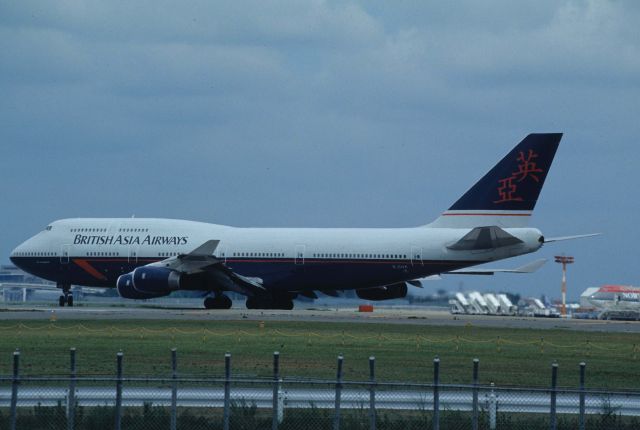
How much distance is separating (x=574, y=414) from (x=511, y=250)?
3627cm

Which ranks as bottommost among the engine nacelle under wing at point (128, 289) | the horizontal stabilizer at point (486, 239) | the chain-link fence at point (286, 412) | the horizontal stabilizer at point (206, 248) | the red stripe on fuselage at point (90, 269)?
the chain-link fence at point (286, 412)

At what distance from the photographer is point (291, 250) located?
63.7 metres

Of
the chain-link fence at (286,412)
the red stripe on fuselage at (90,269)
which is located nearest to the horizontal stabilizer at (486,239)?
the red stripe on fuselage at (90,269)

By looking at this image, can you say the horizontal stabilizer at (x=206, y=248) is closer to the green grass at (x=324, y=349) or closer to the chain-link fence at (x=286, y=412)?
the green grass at (x=324, y=349)

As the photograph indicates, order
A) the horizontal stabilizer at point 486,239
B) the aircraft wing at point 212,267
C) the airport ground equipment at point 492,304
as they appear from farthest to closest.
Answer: the airport ground equipment at point 492,304 < the aircraft wing at point 212,267 < the horizontal stabilizer at point 486,239

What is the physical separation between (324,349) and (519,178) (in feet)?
84.6

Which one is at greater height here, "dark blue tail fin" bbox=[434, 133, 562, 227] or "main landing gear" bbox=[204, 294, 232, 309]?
"dark blue tail fin" bbox=[434, 133, 562, 227]

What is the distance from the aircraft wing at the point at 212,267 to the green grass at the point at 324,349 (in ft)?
37.6

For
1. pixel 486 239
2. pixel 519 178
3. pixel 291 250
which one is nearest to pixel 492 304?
pixel 291 250

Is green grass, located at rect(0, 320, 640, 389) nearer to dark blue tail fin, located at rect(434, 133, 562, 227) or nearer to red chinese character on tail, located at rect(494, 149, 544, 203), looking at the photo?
dark blue tail fin, located at rect(434, 133, 562, 227)

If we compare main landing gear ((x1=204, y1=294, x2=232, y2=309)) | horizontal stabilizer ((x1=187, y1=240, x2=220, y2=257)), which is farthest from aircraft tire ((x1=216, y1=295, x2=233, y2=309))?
horizontal stabilizer ((x1=187, y1=240, x2=220, y2=257))

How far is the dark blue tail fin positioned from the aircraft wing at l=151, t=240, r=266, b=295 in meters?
13.9

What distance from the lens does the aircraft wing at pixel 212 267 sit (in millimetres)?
62406

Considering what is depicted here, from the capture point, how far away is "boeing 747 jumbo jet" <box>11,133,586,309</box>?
59.9 m
